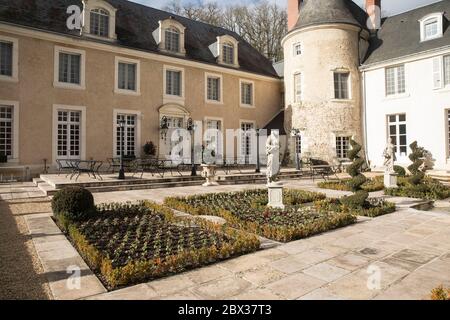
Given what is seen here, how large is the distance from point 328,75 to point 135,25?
1197 cm

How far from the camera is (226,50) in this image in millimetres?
20375

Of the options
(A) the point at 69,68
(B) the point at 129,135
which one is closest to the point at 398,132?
(B) the point at 129,135

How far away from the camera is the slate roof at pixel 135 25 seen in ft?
45.8

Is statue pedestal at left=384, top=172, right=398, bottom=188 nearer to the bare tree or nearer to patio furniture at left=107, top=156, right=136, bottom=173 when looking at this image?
patio furniture at left=107, top=156, right=136, bottom=173

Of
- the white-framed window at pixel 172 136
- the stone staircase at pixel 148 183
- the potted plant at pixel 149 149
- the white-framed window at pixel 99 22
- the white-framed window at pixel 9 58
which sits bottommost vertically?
the stone staircase at pixel 148 183

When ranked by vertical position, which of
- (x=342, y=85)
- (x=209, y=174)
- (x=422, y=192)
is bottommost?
(x=422, y=192)

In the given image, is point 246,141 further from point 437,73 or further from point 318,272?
point 318,272

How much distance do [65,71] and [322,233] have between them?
14071 millimetres

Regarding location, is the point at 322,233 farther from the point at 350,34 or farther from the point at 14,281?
the point at 350,34

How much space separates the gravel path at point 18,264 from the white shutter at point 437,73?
18826 mm

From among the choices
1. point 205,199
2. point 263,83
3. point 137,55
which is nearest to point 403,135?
point 263,83

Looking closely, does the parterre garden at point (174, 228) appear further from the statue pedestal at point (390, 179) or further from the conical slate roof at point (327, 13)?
the conical slate roof at point (327, 13)

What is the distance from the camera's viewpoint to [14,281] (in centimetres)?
363

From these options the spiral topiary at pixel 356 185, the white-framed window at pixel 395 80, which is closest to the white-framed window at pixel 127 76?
the spiral topiary at pixel 356 185
